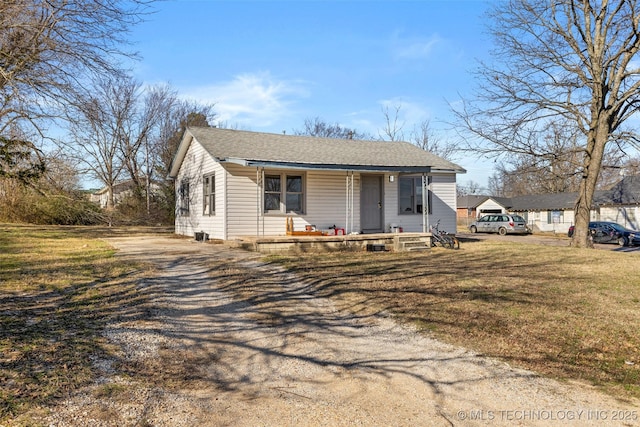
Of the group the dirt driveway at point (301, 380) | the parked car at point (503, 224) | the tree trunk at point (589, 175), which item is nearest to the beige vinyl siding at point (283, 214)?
the dirt driveway at point (301, 380)

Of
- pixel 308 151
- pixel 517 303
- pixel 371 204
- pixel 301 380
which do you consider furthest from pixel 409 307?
pixel 308 151

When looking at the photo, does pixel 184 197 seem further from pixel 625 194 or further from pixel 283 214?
pixel 625 194

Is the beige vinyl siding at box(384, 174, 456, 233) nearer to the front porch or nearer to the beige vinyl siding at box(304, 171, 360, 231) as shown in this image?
the beige vinyl siding at box(304, 171, 360, 231)

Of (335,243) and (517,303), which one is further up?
(335,243)

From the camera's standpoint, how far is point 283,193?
15.0 meters

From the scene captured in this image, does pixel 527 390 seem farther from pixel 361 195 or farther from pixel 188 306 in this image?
pixel 361 195

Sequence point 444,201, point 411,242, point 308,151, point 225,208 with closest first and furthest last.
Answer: point 225,208, point 411,242, point 308,151, point 444,201

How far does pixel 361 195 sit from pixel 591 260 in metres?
7.69

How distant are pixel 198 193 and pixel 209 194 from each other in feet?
4.18

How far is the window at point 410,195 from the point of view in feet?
56.2

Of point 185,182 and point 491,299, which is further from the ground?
point 185,182

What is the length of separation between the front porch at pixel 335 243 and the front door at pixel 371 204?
1.75 m

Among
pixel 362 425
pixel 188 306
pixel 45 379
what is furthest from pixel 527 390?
pixel 188 306

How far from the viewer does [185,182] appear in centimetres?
1842
